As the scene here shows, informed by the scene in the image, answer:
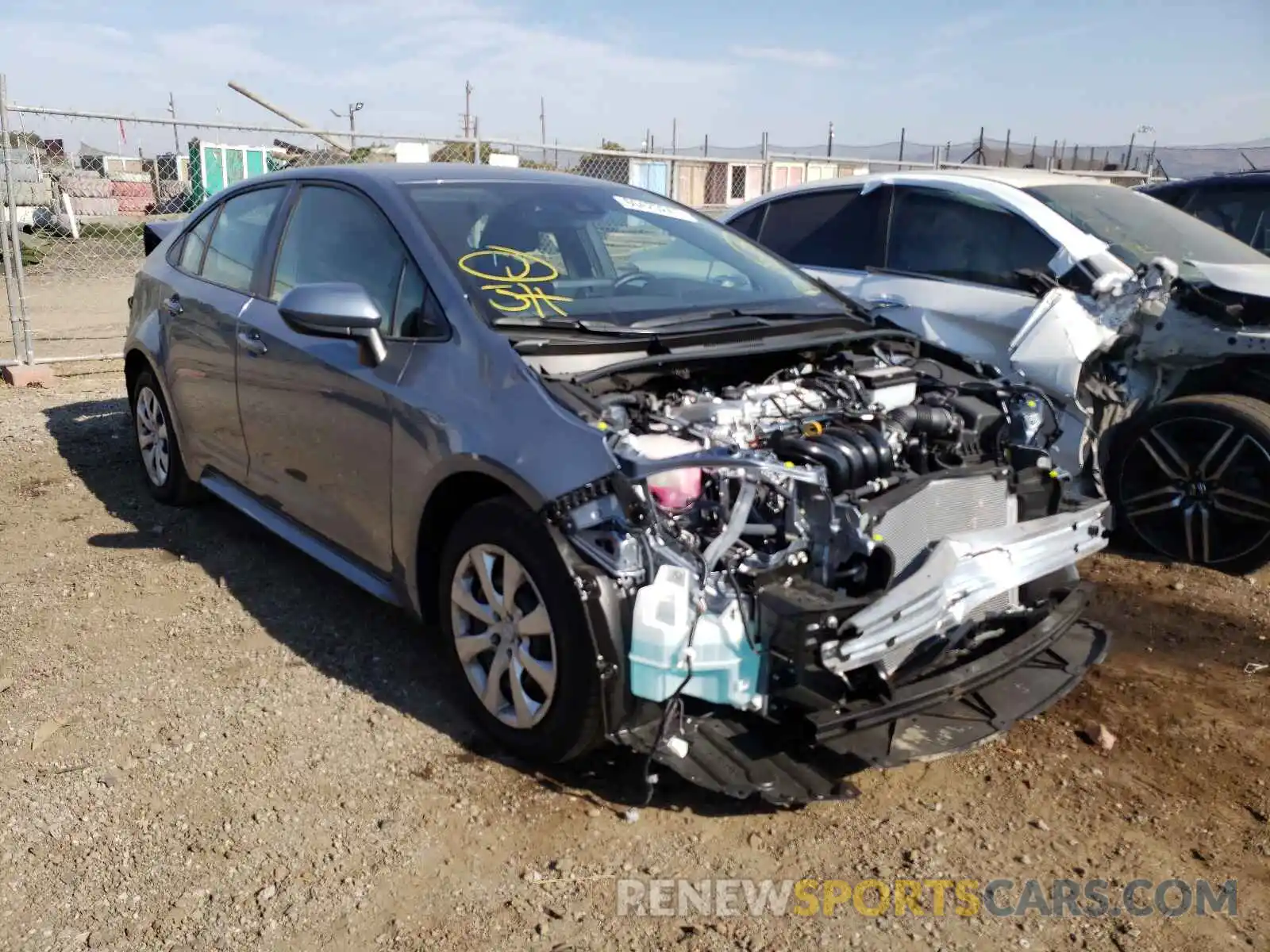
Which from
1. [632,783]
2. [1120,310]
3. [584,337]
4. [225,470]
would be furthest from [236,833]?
[1120,310]

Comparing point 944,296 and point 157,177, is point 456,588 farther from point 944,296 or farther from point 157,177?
point 157,177

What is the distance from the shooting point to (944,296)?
17.7ft

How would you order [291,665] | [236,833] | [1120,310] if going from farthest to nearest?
[1120,310] < [291,665] < [236,833]

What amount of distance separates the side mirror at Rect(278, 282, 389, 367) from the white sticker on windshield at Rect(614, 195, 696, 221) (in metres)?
1.33

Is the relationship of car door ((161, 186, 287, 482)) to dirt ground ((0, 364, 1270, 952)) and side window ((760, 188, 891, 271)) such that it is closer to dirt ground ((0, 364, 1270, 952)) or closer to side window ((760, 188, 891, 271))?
dirt ground ((0, 364, 1270, 952))

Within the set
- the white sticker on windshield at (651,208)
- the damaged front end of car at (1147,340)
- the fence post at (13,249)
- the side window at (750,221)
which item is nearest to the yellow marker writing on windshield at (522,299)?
the white sticker on windshield at (651,208)

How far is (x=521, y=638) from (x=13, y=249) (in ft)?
24.9

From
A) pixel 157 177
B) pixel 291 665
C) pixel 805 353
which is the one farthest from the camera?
pixel 157 177

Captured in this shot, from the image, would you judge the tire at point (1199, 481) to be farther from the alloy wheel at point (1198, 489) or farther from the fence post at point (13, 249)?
the fence post at point (13, 249)

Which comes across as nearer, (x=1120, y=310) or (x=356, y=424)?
(x=356, y=424)

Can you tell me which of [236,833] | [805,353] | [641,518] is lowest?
[236,833]

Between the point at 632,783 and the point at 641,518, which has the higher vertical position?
the point at 641,518

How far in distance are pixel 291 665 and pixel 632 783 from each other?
1.47 m

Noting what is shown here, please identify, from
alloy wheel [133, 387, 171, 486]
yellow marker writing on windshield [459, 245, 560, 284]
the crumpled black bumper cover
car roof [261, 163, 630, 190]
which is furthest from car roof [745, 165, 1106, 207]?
alloy wheel [133, 387, 171, 486]
